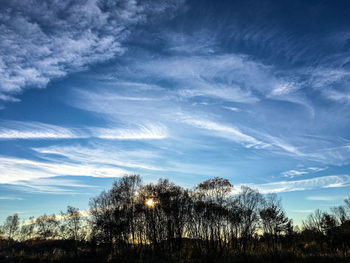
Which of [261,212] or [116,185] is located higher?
[116,185]

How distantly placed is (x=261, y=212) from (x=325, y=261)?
44.1m

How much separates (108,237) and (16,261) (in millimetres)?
24693

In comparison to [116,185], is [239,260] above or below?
below

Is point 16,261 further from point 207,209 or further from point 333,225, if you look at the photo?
point 333,225

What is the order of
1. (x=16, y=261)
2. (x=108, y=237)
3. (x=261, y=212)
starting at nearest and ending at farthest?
(x=16, y=261) < (x=108, y=237) < (x=261, y=212)

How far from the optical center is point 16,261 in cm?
4038

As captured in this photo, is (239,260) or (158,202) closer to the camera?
(239,260)

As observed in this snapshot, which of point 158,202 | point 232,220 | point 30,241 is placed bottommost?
point 30,241

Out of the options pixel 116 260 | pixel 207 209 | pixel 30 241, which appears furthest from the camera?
pixel 30 241

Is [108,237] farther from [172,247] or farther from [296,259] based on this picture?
[296,259]

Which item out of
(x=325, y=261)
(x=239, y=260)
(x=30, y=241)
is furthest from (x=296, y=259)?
(x=30, y=241)

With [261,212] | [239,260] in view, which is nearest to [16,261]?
[239,260]

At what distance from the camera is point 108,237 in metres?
62.3

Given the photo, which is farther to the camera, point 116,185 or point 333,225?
point 333,225
